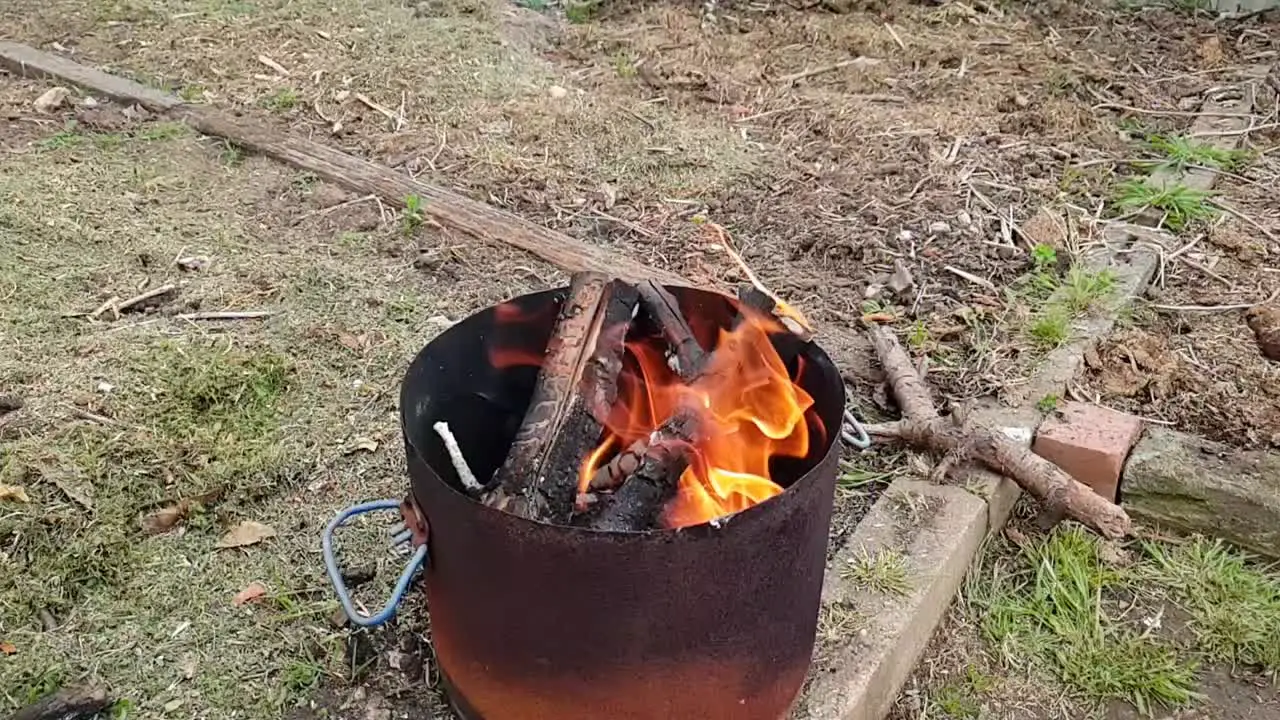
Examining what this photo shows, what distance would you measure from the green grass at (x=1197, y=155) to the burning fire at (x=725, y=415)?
320 centimetres

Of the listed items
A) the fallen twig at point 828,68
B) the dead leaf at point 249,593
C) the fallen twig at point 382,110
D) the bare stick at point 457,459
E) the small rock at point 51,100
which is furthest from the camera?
the fallen twig at point 828,68

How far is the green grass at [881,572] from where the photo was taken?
2699mm

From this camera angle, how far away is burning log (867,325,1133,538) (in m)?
2.89

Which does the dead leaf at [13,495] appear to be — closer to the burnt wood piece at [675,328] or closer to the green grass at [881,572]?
the burnt wood piece at [675,328]

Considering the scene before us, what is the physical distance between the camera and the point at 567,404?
2.17 metres

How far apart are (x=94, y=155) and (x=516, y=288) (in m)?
2.18

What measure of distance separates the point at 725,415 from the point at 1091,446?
1373mm

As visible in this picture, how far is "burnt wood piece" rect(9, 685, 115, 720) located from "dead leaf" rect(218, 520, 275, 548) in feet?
1.70


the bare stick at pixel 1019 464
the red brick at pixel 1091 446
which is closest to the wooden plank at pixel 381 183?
the bare stick at pixel 1019 464

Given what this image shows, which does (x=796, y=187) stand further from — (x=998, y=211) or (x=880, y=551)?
(x=880, y=551)

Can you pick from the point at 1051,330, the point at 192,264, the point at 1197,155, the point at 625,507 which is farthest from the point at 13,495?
the point at 1197,155

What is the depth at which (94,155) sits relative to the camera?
4.95 metres

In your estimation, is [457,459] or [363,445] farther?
[363,445]

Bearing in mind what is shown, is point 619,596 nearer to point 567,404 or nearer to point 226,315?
point 567,404
